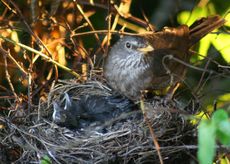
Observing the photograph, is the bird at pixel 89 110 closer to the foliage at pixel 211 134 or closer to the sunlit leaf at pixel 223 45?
the sunlit leaf at pixel 223 45

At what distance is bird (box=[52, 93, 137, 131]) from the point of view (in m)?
3.68

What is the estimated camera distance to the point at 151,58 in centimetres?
429

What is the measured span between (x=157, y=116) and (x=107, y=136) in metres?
0.40

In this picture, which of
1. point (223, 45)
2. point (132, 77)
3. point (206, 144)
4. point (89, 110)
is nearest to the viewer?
point (206, 144)

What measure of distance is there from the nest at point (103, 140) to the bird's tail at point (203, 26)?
792 mm

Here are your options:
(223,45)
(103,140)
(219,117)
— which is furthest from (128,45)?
(219,117)

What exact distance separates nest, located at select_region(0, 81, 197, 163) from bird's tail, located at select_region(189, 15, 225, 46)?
79 cm

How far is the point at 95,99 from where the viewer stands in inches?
161

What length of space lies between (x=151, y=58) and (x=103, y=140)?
111 centimetres

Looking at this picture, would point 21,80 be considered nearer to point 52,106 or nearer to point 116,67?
point 52,106

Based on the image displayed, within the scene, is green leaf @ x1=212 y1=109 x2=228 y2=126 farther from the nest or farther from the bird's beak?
the bird's beak

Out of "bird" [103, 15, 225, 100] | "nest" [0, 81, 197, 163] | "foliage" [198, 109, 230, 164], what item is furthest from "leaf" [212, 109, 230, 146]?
"bird" [103, 15, 225, 100]

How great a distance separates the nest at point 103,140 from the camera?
3.31m

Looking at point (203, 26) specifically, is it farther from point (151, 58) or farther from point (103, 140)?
point (103, 140)
